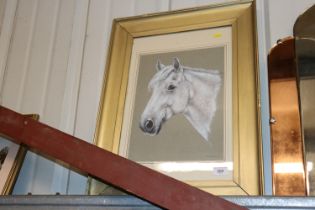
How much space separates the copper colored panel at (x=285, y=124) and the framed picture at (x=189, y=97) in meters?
0.04

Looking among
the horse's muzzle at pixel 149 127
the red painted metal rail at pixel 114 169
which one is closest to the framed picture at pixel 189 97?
the horse's muzzle at pixel 149 127

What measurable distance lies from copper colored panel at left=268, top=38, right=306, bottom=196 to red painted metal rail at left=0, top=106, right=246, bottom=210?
0.24 meters

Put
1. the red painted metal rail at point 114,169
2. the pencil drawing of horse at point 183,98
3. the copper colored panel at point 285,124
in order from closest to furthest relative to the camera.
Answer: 1. the red painted metal rail at point 114,169
2. the copper colored panel at point 285,124
3. the pencil drawing of horse at point 183,98

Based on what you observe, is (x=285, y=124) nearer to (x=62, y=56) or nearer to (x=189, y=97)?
(x=189, y=97)

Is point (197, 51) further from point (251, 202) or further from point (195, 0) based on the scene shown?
point (251, 202)

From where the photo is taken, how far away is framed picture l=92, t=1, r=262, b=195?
3.46 ft

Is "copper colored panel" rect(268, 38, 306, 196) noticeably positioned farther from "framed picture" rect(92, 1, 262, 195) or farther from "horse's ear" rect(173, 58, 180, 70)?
"horse's ear" rect(173, 58, 180, 70)

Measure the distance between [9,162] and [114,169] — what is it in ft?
1.38

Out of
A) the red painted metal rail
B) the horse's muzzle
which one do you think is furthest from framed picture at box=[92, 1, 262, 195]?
the red painted metal rail

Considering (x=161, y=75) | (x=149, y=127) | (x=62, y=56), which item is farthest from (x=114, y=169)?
(x=62, y=56)

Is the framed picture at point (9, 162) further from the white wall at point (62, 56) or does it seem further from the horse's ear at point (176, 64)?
the horse's ear at point (176, 64)

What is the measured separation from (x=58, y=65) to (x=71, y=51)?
6 cm

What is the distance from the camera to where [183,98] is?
1.15 metres

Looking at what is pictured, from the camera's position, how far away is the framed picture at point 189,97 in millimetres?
1055
